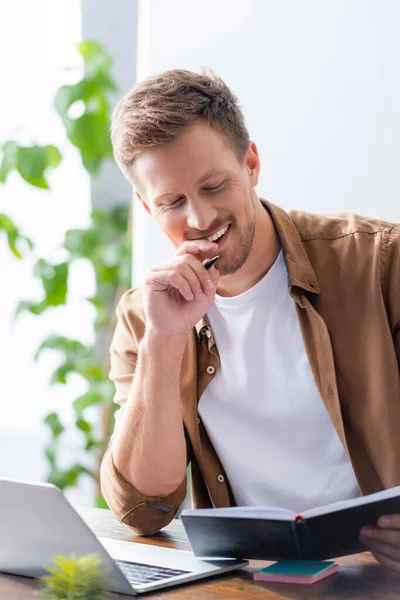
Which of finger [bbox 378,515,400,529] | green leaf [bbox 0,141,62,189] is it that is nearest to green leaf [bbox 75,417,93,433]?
green leaf [bbox 0,141,62,189]

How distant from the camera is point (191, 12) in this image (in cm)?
243

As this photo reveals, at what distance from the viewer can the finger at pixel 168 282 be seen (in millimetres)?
1615

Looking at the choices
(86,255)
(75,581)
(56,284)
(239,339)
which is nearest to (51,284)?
(56,284)


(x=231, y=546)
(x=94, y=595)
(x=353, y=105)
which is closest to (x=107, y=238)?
(x=353, y=105)

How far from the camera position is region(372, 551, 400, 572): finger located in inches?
45.2

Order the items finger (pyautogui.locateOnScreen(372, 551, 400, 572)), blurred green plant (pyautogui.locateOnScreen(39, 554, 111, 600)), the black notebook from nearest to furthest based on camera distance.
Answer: blurred green plant (pyautogui.locateOnScreen(39, 554, 111, 600)) → the black notebook → finger (pyautogui.locateOnScreen(372, 551, 400, 572))

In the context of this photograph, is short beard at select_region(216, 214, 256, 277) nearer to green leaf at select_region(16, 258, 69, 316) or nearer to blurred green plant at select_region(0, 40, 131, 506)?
blurred green plant at select_region(0, 40, 131, 506)

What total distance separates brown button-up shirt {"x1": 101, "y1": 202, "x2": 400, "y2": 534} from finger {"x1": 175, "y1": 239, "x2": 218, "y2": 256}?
0.56ft

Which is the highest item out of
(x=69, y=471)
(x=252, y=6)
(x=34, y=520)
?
(x=252, y=6)

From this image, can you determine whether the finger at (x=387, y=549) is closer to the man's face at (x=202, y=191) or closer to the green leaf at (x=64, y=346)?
the man's face at (x=202, y=191)

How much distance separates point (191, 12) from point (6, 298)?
5.07 ft

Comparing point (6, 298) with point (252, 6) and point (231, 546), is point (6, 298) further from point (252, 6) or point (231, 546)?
point (231, 546)

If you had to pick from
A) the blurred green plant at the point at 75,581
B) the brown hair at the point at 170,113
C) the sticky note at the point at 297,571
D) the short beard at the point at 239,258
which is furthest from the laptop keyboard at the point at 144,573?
the brown hair at the point at 170,113

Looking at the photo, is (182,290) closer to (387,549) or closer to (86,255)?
(387,549)
